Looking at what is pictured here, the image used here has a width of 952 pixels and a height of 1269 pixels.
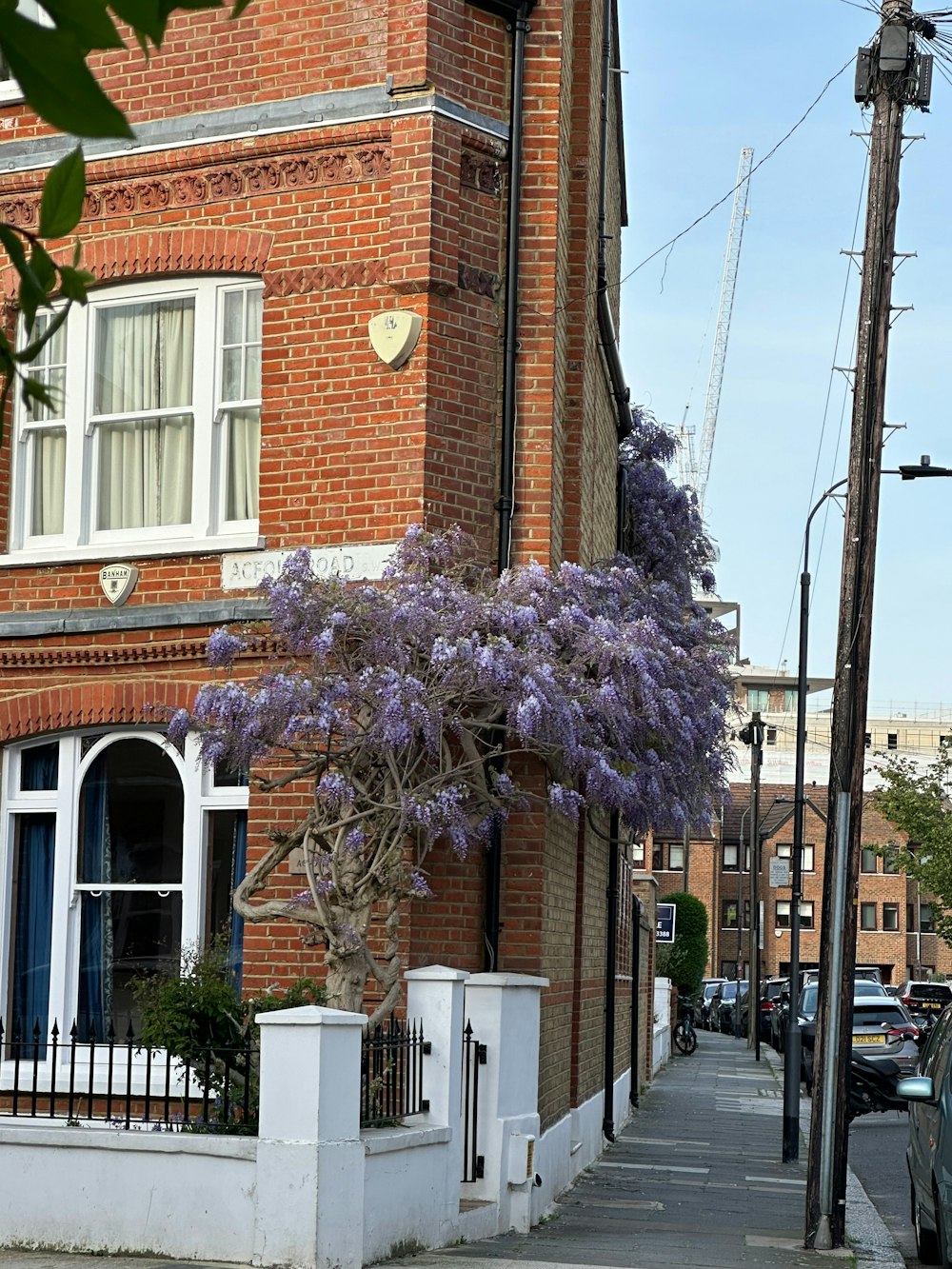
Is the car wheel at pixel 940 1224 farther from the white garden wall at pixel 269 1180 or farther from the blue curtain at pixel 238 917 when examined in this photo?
the blue curtain at pixel 238 917

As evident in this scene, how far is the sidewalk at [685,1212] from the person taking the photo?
35.6 feet

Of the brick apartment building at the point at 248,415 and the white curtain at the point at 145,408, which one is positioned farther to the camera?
the white curtain at the point at 145,408

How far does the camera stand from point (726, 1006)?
64.6 metres

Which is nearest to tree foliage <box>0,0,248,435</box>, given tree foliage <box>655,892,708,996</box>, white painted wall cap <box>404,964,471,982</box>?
white painted wall cap <box>404,964,471,982</box>

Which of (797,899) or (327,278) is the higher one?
(327,278)

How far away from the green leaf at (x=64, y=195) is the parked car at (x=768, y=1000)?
142 ft

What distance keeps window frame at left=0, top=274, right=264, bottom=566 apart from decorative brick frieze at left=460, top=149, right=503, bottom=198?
5.70 ft

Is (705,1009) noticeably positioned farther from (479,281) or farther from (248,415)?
(479,281)

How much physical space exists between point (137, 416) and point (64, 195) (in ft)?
39.5

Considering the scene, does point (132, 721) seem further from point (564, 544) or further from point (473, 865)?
point (564, 544)

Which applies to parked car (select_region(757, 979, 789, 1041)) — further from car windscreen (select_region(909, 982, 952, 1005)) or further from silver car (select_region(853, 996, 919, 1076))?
silver car (select_region(853, 996, 919, 1076))

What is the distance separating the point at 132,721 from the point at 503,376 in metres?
3.67

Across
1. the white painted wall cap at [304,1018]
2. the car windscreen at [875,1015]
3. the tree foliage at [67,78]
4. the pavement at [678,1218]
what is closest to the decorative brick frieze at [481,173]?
the white painted wall cap at [304,1018]

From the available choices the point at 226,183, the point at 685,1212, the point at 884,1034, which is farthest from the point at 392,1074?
the point at 884,1034
